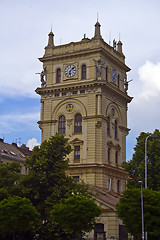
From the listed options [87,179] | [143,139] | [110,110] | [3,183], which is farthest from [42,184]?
[110,110]

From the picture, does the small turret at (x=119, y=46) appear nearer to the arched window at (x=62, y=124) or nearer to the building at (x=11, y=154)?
the arched window at (x=62, y=124)

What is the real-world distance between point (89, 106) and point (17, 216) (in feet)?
111

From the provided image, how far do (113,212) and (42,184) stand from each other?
12782 mm

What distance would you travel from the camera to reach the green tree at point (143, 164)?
201 feet

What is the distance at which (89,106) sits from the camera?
80.3 meters

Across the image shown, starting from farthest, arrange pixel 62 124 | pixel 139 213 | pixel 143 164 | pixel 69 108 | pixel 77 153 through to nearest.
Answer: pixel 62 124 → pixel 69 108 → pixel 77 153 → pixel 143 164 → pixel 139 213

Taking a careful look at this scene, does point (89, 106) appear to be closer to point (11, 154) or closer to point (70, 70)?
point (70, 70)

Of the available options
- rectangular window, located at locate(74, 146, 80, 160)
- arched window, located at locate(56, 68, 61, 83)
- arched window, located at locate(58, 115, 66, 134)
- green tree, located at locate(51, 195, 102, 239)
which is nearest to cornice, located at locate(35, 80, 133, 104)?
arched window, located at locate(56, 68, 61, 83)

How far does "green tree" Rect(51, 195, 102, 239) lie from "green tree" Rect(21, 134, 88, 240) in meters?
3.22

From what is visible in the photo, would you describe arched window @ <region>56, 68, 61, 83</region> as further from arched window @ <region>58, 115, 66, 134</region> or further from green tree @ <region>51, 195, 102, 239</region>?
green tree @ <region>51, 195, 102, 239</region>

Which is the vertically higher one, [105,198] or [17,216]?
[105,198]

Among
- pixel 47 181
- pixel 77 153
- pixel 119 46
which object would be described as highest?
pixel 119 46

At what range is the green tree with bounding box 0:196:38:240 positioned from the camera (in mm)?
49938

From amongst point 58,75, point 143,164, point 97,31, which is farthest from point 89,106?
point 143,164
